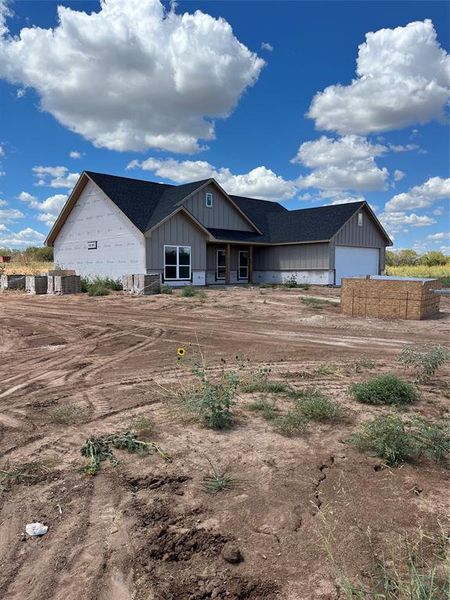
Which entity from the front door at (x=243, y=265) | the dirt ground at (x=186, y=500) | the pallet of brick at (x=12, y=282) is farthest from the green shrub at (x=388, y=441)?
the front door at (x=243, y=265)

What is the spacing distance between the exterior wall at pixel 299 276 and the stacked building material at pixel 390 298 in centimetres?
1364

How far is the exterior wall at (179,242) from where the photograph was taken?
22.6 m

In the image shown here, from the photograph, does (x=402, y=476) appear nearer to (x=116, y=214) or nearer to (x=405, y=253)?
(x=116, y=214)

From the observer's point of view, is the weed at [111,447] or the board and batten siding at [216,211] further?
the board and batten siding at [216,211]

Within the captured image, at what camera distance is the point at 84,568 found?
8.48 feet

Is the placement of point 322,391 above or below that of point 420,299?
below

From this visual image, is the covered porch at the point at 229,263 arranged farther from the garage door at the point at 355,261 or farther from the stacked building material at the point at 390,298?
the stacked building material at the point at 390,298

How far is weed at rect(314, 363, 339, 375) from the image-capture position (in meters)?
6.76

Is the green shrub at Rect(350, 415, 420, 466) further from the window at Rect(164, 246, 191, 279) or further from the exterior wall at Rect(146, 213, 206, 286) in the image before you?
the window at Rect(164, 246, 191, 279)

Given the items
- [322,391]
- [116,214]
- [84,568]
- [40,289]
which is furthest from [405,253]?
[84,568]

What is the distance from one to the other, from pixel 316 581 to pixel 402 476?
1.45m

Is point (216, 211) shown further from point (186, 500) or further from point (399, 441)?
point (186, 500)

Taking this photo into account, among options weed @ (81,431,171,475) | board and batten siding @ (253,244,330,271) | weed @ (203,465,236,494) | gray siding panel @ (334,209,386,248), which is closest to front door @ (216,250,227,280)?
board and batten siding @ (253,244,330,271)

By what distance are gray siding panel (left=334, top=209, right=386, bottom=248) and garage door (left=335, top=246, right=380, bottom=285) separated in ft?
1.13
